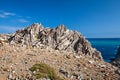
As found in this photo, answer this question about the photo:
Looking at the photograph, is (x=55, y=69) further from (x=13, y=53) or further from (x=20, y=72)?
(x=13, y=53)

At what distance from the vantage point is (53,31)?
42156mm

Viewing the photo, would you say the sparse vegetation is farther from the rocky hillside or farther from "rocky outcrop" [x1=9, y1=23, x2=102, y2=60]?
"rocky outcrop" [x1=9, y1=23, x2=102, y2=60]

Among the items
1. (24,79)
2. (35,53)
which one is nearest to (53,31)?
(35,53)

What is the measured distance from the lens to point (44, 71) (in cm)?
2492

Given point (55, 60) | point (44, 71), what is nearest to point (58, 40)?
point (55, 60)

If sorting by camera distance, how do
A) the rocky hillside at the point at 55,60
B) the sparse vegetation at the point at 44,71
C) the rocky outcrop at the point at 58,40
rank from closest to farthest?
1. the sparse vegetation at the point at 44,71
2. the rocky hillside at the point at 55,60
3. the rocky outcrop at the point at 58,40

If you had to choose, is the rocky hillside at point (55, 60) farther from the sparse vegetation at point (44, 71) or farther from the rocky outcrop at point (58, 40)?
the sparse vegetation at point (44, 71)

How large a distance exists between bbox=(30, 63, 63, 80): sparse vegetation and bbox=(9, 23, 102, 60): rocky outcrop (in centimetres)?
1162

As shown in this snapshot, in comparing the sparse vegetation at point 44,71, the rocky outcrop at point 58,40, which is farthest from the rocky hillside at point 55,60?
the sparse vegetation at point 44,71

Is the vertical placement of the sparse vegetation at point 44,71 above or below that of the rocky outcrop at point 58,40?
below

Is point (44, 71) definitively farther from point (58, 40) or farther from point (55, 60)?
point (58, 40)

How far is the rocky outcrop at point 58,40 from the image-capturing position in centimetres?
3897

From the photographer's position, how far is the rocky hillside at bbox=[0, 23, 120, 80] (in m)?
24.9

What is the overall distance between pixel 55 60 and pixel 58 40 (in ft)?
37.5
